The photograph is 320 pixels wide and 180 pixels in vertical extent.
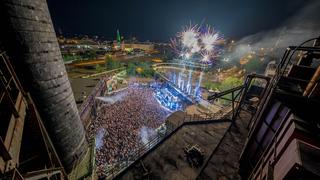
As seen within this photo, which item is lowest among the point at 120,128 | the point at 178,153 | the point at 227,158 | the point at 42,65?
the point at 120,128

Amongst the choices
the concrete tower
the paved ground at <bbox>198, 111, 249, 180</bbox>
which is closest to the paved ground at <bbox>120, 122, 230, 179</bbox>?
the paved ground at <bbox>198, 111, 249, 180</bbox>

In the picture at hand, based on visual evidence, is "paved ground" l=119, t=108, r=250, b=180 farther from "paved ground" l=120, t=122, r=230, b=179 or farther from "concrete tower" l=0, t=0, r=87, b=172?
"concrete tower" l=0, t=0, r=87, b=172

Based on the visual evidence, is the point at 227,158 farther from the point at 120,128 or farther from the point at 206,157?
the point at 120,128

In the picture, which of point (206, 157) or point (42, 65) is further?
point (206, 157)

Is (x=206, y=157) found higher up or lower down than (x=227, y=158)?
lower down

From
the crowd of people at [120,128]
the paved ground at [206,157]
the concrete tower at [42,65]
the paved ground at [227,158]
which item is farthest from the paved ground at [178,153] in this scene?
the crowd of people at [120,128]

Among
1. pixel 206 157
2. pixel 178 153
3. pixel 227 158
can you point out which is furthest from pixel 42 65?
pixel 206 157

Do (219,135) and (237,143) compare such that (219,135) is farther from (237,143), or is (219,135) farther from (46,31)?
(46,31)
